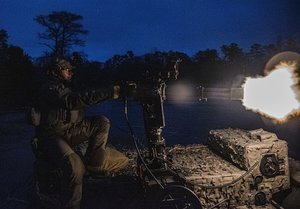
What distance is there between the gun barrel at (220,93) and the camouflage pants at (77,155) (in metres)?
1.99

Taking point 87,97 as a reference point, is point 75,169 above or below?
below

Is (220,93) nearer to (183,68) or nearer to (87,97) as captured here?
(87,97)

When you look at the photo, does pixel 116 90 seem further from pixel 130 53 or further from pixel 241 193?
pixel 130 53

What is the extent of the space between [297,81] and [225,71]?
33.9 m

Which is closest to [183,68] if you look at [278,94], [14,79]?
[14,79]

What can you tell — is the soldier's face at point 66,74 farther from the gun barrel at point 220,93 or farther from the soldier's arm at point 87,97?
the gun barrel at point 220,93

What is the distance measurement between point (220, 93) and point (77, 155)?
3.09 meters

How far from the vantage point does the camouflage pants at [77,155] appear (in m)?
5.07

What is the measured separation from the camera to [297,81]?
7883mm

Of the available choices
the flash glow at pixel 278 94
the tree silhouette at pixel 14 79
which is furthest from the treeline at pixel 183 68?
the flash glow at pixel 278 94

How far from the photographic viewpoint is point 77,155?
17.4 ft

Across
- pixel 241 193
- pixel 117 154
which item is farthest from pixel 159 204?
pixel 241 193

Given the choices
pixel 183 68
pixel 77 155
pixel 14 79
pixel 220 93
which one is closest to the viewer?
pixel 77 155

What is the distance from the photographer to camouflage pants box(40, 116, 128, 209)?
5.07m
